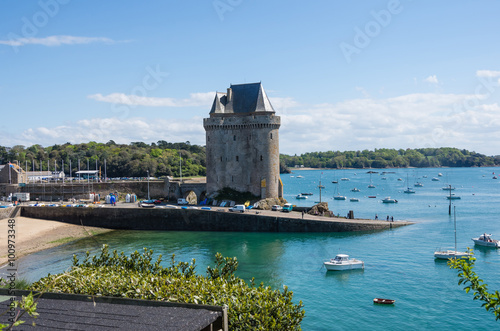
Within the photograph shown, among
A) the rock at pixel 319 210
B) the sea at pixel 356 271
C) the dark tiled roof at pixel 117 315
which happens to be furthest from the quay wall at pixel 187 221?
the dark tiled roof at pixel 117 315

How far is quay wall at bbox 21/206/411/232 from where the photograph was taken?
57219 mm

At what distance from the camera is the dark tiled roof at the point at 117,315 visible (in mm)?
12953

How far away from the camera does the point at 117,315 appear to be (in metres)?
13.9

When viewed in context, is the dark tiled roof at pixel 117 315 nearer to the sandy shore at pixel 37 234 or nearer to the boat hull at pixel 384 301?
the boat hull at pixel 384 301

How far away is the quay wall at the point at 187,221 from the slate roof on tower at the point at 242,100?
1717 centimetres

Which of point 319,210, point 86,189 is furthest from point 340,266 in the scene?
point 86,189

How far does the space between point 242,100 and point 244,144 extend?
7.29 meters

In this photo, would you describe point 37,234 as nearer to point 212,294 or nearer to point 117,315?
point 212,294

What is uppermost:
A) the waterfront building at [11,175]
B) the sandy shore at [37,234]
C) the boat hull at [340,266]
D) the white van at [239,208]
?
the waterfront building at [11,175]

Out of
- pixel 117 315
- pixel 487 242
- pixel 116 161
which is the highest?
pixel 116 161

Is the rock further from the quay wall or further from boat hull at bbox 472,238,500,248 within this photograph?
boat hull at bbox 472,238,500,248

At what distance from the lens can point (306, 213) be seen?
64000 mm

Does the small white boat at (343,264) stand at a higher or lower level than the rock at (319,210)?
lower

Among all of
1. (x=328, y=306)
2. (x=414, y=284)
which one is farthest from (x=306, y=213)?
(x=328, y=306)
